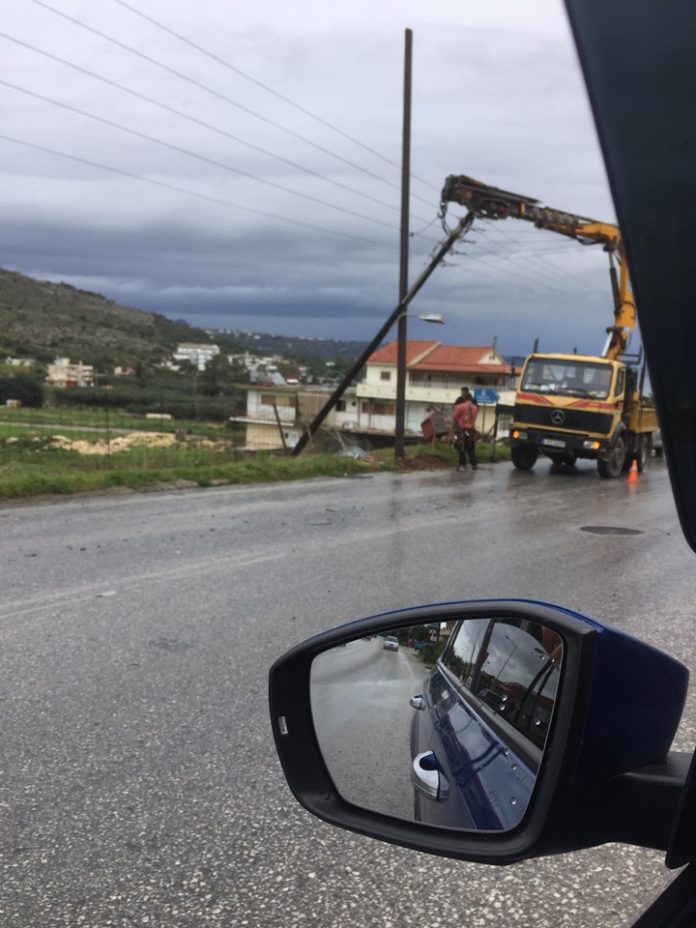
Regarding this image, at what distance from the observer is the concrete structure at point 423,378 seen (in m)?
63.7

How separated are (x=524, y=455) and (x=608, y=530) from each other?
10.0 meters

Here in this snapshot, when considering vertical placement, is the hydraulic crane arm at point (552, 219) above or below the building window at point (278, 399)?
above

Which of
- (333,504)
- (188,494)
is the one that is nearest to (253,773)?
(333,504)

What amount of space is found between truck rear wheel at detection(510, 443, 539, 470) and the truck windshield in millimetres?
1511

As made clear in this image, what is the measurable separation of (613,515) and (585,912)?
10944 mm

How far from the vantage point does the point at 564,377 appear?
20578mm

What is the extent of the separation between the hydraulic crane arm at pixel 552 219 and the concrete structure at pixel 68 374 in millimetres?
19254

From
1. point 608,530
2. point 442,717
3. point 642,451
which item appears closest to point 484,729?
point 442,717

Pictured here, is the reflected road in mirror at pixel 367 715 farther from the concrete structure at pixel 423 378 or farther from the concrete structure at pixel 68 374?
the concrete structure at pixel 423 378

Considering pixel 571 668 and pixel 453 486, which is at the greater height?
pixel 571 668

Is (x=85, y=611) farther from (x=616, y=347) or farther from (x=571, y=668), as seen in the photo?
(x=616, y=347)

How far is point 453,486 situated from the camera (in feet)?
56.4

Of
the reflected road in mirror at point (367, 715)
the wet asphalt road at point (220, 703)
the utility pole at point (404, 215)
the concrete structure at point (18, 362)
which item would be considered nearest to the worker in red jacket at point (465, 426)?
the utility pole at point (404, 215)

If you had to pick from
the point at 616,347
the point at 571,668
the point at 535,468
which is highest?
the point at 616,347
